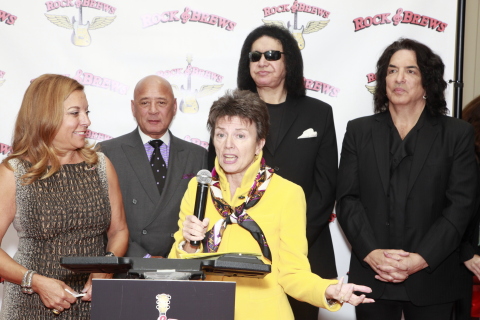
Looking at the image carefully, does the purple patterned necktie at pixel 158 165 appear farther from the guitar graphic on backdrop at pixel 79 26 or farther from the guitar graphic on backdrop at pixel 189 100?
the guitar graphic on backdrop at pixel 79 26

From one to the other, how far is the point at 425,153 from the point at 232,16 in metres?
1.67

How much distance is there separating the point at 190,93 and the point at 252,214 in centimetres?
189

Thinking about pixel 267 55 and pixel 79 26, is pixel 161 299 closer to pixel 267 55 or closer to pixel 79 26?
pixel 267 55

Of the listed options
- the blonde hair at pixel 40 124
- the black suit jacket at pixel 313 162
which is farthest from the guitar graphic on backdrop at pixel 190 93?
the blonde hair at pixel 40 124

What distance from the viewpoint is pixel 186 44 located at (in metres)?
3.91

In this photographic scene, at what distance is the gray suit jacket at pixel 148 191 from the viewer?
3170mm

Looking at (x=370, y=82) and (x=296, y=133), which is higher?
(x=370, y=82)

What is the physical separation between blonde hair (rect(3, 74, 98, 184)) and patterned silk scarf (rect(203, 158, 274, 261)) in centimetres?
77

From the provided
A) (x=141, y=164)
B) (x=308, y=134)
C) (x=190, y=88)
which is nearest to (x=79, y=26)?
(x=190, y=88)

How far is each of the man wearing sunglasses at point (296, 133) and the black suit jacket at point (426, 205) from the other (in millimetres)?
183

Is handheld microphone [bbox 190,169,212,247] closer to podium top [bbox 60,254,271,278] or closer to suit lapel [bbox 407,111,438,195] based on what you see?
podium top [bbox 60,254,271,278]

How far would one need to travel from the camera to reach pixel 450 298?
289cm

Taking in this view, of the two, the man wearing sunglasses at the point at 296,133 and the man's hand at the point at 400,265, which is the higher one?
the man wearing sunglasses at the point at 296,133

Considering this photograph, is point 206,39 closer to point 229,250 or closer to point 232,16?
point 232,16
